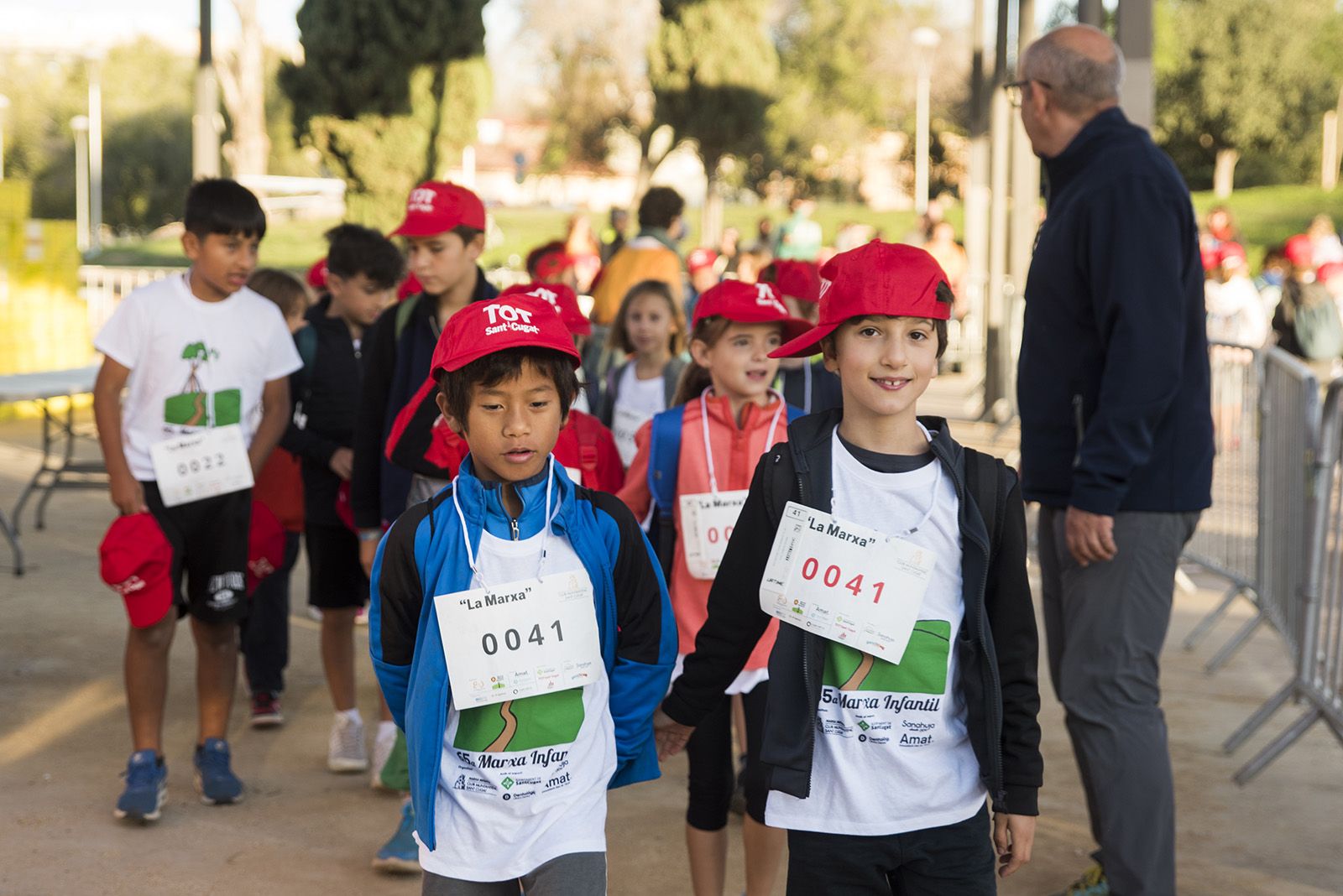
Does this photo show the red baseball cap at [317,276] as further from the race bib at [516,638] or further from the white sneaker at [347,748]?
the race bib at [516,638]

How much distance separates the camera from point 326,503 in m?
5.54

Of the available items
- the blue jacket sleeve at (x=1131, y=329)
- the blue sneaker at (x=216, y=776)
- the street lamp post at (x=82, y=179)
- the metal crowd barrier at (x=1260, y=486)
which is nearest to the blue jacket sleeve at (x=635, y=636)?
the blue jacket sleeve at (x=1131, y=329)

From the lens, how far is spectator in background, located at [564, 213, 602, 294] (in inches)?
572

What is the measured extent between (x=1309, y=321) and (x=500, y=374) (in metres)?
11.4

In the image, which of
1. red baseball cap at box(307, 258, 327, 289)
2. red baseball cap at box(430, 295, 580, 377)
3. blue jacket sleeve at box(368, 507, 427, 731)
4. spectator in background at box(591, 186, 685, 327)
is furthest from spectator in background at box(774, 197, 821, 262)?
blue jacket sleeve at box(368, 507, 427, 731)

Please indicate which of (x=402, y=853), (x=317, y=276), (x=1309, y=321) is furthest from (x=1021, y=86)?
(x=1309, y=321)

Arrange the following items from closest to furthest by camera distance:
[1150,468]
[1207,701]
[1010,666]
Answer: [1010,666] → [1150,468] → [1207,701]

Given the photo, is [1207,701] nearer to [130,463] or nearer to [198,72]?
[130,463]

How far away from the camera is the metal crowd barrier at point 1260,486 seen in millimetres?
5617

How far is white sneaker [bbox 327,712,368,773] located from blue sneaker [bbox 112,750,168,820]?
70 cm

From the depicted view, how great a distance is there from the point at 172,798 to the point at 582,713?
281 centimetres

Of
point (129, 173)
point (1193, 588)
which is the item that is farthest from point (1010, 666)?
point (129, 173)

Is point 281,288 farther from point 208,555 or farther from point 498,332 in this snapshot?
point 498,332

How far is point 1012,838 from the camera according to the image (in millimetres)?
2762
